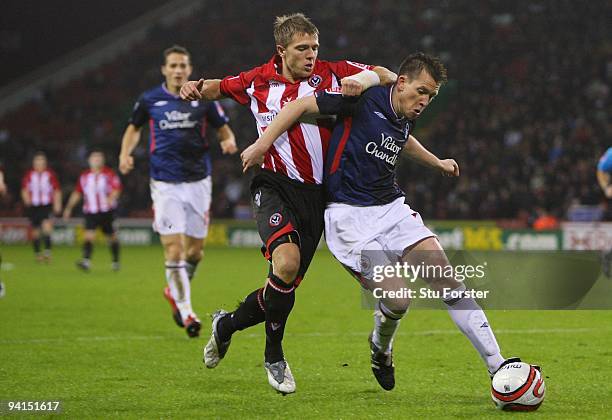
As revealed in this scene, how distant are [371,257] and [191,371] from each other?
1.89 metres

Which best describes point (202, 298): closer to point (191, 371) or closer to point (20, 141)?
point (191, 371)

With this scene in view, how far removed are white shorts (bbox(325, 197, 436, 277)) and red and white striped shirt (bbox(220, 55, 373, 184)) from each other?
1.12 ft

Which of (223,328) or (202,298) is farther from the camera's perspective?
(202,298)

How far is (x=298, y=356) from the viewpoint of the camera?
762 centimetres

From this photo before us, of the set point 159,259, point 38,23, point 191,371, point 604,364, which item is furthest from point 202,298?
point 38,23

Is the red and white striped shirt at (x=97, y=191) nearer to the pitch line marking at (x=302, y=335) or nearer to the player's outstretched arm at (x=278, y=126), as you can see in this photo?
the pitch line marking at (x=302, y=335)

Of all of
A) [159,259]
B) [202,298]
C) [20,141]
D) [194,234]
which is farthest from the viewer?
[20,141]

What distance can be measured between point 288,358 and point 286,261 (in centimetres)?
198

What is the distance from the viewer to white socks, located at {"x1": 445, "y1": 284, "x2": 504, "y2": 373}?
17.8 feet

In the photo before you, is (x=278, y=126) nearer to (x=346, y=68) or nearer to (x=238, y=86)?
(x=238, y=86)

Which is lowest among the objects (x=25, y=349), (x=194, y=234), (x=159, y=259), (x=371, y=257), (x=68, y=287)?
(x=159, y=259)

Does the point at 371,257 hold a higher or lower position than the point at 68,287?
higher

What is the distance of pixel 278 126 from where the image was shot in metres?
5.65

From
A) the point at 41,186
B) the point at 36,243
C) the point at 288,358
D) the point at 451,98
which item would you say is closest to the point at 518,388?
the point at 288,358
